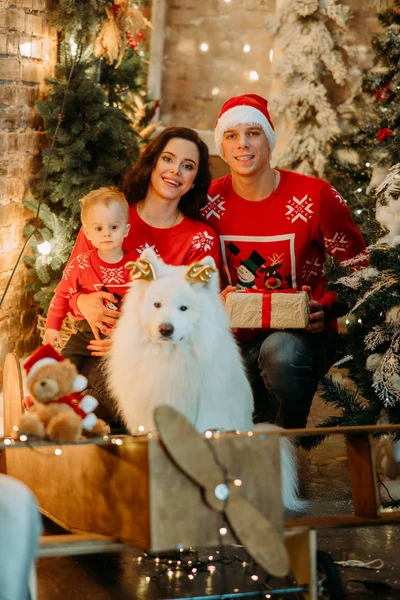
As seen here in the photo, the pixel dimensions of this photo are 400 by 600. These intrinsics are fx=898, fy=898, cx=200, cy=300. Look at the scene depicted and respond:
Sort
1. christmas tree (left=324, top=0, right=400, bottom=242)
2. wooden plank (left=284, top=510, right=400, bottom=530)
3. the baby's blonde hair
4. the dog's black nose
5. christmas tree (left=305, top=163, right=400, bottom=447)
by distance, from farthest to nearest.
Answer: christmas tree (left=324, top=0, right=400, bottom=242)
the baby's blonde hair
christmas tree (left=305, top=163, right=400, bottom=447)
the dog's black nose
wooden plank (left=284, top=510, right=400, bottom=530)

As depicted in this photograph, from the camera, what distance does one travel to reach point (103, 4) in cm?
502

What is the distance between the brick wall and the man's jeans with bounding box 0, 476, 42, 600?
3003 mm

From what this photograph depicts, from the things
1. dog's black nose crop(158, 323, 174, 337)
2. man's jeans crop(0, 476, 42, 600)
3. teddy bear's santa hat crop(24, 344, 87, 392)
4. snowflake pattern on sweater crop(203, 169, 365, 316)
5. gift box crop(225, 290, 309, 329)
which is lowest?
man's jeans crop(0, 476, 42, 600)

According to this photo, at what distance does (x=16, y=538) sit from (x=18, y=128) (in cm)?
336

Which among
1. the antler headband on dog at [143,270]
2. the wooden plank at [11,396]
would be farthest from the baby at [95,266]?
the antler headband on dog at [143,270]

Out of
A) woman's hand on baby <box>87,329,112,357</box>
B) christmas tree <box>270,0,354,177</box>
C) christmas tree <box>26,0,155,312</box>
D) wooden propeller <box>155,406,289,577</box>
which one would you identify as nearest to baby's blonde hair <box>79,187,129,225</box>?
woman's hand on baby <box>87,329,112,357</box>

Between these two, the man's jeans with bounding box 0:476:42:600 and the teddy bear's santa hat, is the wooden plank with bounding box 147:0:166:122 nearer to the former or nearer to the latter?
the teddy bear's santa hat

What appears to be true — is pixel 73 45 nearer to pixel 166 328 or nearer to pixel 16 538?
pixel 166 328

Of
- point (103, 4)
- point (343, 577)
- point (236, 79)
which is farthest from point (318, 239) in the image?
point (236, 79)

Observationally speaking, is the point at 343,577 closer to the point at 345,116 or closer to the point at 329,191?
the point at 329,191

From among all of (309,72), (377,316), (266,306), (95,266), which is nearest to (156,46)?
(309,72)

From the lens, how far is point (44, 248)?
5184 millimetres

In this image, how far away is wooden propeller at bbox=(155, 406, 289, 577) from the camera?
2039 millimetres

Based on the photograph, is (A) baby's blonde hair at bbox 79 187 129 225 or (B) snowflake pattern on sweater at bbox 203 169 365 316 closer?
(A) baby's blonde hair at bbox 79 187 129 225
